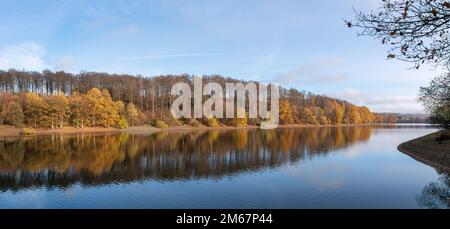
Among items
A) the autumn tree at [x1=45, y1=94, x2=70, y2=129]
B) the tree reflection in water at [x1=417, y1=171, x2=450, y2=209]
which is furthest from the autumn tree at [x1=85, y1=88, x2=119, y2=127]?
the tree reflection in water at [x1=417, y1=171, x2=450, y2=209]

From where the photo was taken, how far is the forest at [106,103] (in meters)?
68.9

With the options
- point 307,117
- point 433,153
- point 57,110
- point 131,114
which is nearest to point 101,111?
point 131,114

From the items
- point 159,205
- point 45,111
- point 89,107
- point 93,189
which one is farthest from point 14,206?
point 89,107

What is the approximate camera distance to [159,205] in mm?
15906

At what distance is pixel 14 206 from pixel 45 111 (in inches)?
2302

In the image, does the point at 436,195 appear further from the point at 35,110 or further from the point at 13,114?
the point at 35,110

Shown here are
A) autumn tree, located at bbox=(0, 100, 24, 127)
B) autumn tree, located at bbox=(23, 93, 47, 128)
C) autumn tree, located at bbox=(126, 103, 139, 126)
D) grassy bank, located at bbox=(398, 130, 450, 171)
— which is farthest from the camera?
autumn tree, located at bbox=(126, 103, 139, 126)

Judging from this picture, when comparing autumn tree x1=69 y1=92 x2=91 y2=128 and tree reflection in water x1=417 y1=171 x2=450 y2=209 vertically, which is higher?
autumn tree x1=69 y1=92 x2=91 y2=128

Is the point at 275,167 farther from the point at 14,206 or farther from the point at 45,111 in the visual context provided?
the point at 45,111

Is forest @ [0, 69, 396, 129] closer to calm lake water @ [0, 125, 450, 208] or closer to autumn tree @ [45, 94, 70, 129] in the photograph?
autumn tree @ [45, 94, 70, 129]

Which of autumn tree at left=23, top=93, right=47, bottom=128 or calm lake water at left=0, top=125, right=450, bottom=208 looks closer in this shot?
calm lake water at left=0, top=125, right=450, bottom=208

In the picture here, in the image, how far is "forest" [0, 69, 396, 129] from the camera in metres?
68.9

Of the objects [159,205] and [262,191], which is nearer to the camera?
[159,205]
